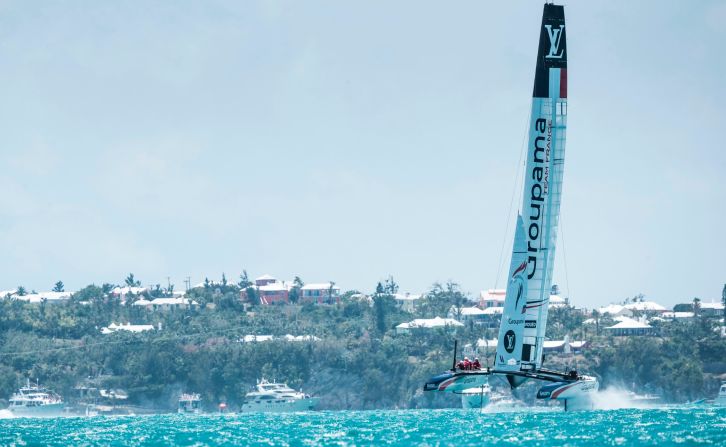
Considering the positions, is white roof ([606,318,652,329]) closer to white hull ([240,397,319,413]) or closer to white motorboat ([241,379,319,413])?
white motorboat ([241,379,319,413])

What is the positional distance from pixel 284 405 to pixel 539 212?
280 feet

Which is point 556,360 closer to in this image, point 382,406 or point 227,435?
point 382,406

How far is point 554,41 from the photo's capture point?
65.5 m

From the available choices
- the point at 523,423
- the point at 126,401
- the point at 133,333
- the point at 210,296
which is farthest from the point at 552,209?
the point at 210,296

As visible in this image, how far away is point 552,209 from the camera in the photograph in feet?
213

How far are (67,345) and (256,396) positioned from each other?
1242 inches

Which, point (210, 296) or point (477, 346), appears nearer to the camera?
point (477, 346)

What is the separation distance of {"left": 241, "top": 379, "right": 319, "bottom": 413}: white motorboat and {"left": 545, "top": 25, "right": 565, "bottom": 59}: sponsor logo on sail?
276 feet

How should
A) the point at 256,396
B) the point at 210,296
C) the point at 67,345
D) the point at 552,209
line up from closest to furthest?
the point at 552,209 < the point at 256,396 < the point at 67,345 < the point at 210,296

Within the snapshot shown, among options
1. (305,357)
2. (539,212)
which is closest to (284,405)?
(305,357)

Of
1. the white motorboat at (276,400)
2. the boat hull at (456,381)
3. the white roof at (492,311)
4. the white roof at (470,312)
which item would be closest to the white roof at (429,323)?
the white roof at (492,311)

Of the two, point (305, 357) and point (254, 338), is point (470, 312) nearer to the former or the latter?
point (254, 338)

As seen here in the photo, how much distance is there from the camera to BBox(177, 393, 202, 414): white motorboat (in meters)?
155

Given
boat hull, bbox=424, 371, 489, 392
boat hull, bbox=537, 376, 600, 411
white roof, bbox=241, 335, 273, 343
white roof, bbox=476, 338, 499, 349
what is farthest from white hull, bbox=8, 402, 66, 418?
boat hull, bbox=537, 376, 600, 411
